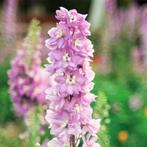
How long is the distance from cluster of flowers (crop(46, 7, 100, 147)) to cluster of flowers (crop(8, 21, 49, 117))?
1.74 metres

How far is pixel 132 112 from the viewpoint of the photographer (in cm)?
668

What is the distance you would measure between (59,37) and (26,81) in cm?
193

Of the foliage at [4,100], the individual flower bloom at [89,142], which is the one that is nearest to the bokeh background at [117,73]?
the foliage at [4,100]

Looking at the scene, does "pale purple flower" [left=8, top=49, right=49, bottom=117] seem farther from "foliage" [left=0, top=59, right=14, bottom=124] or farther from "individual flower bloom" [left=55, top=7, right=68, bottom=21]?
"individual flower bloom" [left=55, top=7, right=68, bottom=21]

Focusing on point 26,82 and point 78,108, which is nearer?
point 78,108

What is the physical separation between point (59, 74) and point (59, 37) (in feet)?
0.52

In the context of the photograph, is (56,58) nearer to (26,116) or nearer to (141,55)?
(26,116)

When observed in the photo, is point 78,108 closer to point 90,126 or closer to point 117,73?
point 90,126

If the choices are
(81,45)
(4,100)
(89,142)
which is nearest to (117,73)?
(4,100)

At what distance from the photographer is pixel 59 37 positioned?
346 centimetres

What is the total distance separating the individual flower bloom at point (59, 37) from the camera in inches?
136

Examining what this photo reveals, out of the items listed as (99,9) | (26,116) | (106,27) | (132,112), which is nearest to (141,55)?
(106,27)

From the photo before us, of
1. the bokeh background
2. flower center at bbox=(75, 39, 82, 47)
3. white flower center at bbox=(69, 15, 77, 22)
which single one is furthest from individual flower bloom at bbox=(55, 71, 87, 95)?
the bokeh background

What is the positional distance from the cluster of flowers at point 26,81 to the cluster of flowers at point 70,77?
5.71 ft
